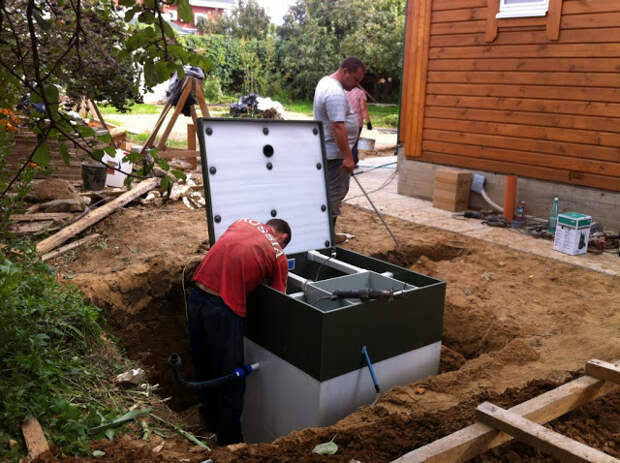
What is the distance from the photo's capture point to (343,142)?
231 inches

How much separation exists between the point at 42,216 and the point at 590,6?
23.3 ft

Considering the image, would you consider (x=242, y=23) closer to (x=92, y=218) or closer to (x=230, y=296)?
(x=92, y=218)

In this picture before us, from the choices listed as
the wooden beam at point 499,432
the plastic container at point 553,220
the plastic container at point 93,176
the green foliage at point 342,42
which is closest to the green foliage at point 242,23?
the green foliage at point 342,42

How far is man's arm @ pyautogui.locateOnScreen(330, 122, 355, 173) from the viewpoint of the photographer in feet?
19.1

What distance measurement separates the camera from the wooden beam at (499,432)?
2.52 meters

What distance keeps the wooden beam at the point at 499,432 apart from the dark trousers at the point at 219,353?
1.69 m

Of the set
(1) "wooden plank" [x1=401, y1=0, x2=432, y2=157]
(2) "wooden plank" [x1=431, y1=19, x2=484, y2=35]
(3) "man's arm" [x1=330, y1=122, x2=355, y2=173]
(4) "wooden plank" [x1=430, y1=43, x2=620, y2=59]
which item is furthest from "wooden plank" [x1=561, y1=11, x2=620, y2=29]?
(3) "man's arm" [x1=330, y1=122, x2=355, y2=173]

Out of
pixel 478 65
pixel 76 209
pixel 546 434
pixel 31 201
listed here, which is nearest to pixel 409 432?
pixel 546 434

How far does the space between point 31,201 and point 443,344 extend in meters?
5.44

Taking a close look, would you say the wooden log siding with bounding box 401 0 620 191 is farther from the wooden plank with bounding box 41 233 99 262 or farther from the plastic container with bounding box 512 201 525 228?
the wooden plank with bounding box 41 233 99 262

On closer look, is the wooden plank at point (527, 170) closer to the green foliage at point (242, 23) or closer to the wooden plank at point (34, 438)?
the wooden plank at point (34, 438)

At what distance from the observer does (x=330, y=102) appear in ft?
19.0

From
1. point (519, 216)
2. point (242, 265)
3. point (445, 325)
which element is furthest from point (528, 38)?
point (242, 265)

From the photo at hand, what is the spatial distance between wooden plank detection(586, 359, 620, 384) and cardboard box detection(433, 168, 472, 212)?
5.02 meters
